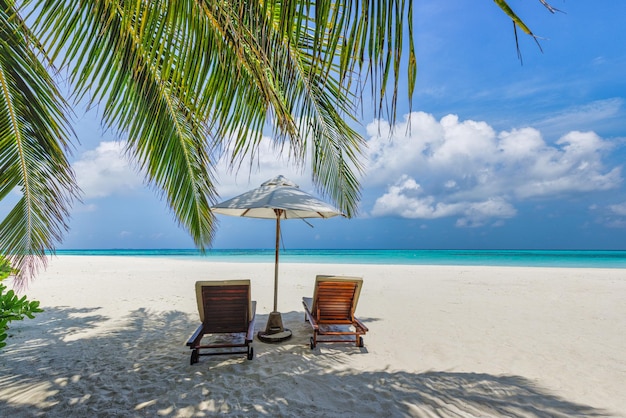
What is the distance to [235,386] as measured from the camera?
115 inches

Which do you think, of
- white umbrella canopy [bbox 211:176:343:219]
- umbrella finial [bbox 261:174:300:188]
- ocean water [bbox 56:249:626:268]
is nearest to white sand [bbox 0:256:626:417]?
white umbrella canopy [bbox 211:176:343:219]

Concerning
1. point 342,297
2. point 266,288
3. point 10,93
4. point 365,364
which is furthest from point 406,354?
point 266,288

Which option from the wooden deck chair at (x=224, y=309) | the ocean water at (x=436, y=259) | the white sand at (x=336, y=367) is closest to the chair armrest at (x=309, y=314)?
the white sand at (x=336, y=367)

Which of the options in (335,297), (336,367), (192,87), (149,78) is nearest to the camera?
(192,87)

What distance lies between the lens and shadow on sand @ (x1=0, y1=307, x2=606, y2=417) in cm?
254

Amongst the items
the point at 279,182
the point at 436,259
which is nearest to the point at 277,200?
the point at 279,182

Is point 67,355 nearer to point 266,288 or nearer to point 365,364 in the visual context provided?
point 365,364

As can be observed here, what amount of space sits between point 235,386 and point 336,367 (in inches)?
40.1

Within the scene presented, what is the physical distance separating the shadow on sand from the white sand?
0.01 meters

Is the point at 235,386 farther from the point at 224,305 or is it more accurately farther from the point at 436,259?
the point at 436,259

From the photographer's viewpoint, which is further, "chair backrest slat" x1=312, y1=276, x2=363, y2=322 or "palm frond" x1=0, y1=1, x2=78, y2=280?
"chair backrest slat" x1=312, y1=276, x2=363, y2=322

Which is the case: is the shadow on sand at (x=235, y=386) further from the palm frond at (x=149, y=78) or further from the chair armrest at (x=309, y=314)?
the palm frond at (x=149, y=78)

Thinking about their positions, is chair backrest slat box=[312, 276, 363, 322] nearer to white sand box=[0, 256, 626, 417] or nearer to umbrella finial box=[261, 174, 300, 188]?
white sand box=[0, 256, 626, 417]

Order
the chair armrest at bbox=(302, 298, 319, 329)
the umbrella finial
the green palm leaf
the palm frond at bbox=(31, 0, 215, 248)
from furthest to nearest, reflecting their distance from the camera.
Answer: the umbrella finial
the chair armrest at bbox=(302, 298, 319, 329)
the palm frond at bbox=(31, 0, 215, 248)
the green palm leaf
